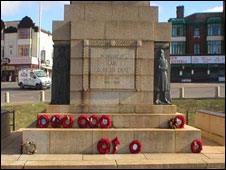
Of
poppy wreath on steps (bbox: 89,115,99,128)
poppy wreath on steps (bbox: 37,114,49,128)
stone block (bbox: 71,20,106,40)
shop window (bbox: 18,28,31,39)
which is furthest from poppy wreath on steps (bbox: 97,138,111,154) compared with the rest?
shop window (bbox: 18,28,31,39)

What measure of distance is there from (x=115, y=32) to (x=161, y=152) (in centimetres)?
344

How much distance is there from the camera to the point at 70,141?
10680 mm

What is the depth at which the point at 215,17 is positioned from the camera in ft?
240

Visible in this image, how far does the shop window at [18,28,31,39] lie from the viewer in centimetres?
7625

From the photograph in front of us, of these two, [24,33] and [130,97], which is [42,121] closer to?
[130,97]

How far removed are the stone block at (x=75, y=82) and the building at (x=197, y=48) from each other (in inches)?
2190

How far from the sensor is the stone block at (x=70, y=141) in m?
10.7

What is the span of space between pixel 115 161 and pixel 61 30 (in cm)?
417

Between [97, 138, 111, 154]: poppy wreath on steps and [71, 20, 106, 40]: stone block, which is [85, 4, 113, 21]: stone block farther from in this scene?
[97, 138, 111, 154]: poppy wreath on steps

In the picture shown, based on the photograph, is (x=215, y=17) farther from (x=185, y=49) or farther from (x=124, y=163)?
(x=124, y=163)

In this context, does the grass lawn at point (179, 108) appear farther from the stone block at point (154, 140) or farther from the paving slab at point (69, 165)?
the paving slab at point (69, 165)

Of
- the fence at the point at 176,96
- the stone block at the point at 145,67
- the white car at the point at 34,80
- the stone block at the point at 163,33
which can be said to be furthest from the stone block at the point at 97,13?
the white car at the point at 34,80

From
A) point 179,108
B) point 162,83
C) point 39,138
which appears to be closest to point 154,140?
point 162,83

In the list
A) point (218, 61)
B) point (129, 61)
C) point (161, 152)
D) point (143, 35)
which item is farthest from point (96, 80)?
point (218, 61)
